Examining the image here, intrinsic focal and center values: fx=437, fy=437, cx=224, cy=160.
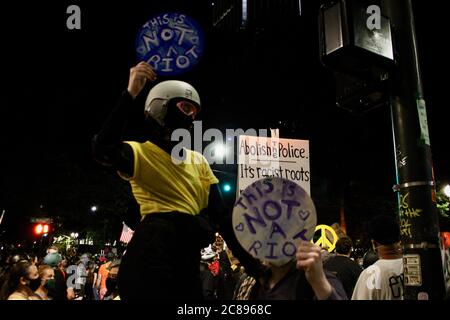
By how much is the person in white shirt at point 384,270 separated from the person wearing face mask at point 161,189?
8.12 ft

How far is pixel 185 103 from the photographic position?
2855 mm

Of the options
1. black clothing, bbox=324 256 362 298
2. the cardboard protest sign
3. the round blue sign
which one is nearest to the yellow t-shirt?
the round blue sign

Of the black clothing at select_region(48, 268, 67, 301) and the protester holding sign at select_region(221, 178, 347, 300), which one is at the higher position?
the protester holding sign at select_region(221, 178, 347, 300)

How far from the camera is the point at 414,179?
13.8 ft

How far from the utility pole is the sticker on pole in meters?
2.33

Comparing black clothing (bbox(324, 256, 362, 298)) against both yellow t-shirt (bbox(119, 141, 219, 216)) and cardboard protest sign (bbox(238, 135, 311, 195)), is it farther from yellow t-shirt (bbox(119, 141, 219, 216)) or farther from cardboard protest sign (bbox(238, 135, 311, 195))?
yellow t-shirt (bbox(119, 141, 219, 216))

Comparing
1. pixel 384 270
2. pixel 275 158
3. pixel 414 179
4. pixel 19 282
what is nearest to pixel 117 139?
pixel 414 179

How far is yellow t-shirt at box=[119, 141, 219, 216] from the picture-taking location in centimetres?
256

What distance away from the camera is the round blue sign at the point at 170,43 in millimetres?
3604

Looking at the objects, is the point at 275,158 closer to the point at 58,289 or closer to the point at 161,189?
the point at 58,289

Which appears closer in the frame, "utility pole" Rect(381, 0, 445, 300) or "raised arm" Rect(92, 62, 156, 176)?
"raised arm" Rect(92, 62, 156, 176)

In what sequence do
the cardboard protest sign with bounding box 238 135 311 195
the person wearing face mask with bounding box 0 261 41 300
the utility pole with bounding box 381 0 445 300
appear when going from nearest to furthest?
the utility pole with bounding box 381 0 445 300
the person wearing face mask with bounding box 0 261 41 300
the cardboard protest sign with bounding box 238 135 311 195

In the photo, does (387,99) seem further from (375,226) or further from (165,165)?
(165,165)
